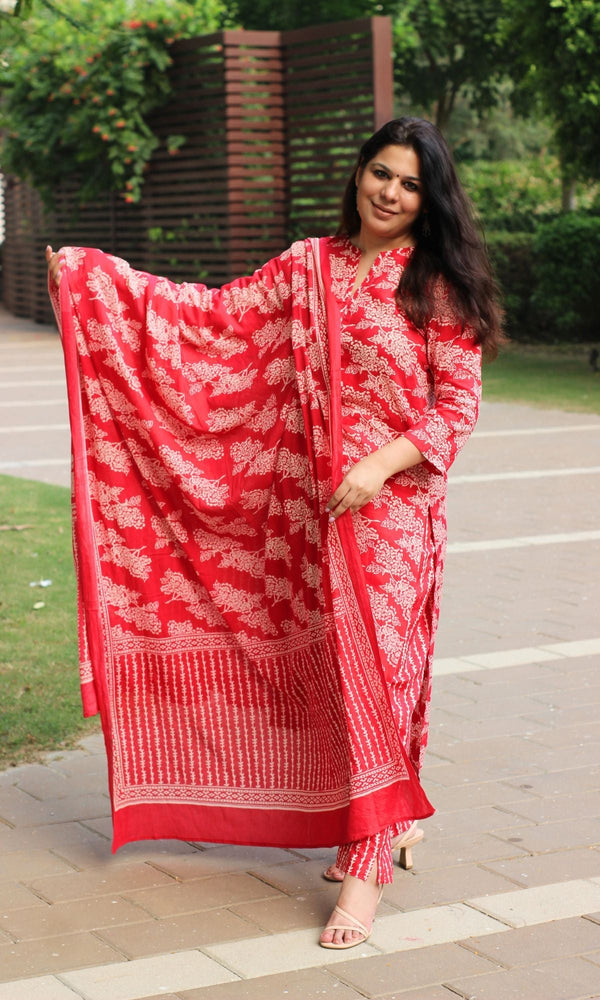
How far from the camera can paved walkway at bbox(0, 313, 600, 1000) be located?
3.06 meters

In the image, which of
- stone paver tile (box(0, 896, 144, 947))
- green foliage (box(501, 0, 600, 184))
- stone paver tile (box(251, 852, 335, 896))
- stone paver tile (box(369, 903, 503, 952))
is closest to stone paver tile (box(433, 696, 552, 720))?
stone paver tile (box(251, 852, 335, 896))

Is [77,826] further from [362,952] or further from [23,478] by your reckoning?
[23,478]

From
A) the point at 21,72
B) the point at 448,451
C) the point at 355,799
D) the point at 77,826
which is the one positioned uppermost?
the point at 21,72

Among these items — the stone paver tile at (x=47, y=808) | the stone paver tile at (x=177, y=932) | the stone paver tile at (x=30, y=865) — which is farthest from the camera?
the stone paver tile at (x=47, y=808)

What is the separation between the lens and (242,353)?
3.59 m

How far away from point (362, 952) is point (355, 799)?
342 millimetres

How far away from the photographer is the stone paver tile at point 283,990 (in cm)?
297

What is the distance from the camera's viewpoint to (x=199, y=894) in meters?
3.50

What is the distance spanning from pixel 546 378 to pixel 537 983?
1250 cm

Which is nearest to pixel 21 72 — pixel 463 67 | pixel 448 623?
pixel 463 67

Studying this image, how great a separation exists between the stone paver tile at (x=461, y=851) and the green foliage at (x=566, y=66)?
11.2m

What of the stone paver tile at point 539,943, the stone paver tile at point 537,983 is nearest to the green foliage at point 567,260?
the stone paver tile at point 539,943

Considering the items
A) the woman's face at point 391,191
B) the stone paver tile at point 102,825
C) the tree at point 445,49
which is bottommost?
the stone paver tile at point 102,825

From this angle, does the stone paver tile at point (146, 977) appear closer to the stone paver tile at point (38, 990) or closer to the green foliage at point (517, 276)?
the stone paver tile at point (38, 990)
